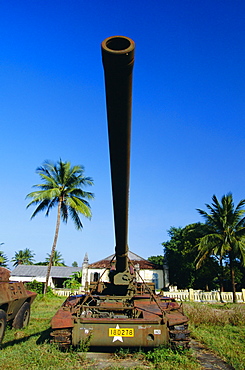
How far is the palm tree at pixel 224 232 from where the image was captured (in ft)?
61.5

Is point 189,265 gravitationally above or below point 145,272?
above

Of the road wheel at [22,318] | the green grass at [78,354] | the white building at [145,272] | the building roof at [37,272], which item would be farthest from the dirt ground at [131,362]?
the building roof at [37,272]

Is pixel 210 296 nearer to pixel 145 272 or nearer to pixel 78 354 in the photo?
pixel 145 272

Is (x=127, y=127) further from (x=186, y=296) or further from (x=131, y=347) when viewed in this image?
(x=186, y=296)

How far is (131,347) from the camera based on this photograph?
4.91m

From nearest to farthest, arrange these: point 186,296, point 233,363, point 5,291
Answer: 1. point 233,363
2. point 5,291
3. point 186,296

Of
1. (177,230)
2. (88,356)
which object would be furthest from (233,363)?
(177,230)

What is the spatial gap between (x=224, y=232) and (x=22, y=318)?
15266mm

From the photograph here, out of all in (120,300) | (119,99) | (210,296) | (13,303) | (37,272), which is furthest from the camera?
(37,272)

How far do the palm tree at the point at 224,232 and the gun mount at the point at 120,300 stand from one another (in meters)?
12.8

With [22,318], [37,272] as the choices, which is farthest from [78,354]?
[37,272]

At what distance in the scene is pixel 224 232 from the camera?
763 inches

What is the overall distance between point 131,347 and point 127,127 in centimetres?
428

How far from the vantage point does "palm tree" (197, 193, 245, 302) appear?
1873 centimetres
